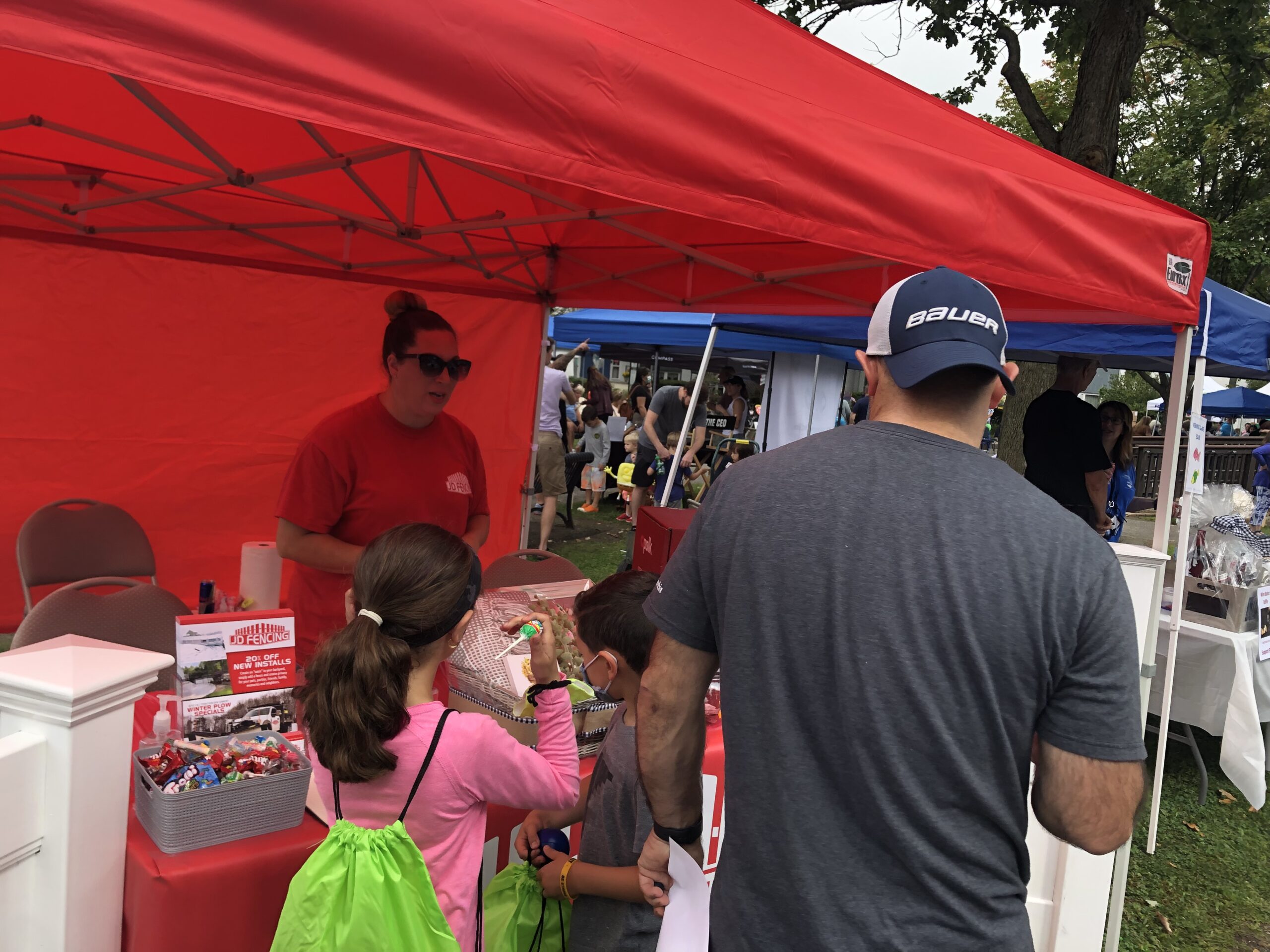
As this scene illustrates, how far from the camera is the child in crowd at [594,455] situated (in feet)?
36.7

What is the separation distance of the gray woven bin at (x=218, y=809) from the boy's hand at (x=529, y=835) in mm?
450

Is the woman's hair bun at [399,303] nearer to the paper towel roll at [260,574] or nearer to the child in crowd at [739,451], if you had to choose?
the paper towel roll at [260,574]

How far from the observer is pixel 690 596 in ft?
4.29

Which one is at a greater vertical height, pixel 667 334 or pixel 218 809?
pixel 667 334

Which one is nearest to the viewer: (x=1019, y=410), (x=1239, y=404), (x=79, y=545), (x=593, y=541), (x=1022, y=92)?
(x=79, y=545)

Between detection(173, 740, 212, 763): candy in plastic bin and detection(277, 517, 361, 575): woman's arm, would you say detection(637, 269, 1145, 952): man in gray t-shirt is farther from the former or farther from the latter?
detection(277, 517, 361, 575): woman's arm

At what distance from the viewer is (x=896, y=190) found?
1.99 meters

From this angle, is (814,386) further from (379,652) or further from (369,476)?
(379,652)

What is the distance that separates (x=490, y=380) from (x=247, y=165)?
65.1 inches

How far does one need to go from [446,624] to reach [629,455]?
11.9 meters

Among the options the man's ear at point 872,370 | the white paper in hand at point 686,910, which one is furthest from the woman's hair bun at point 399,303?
the white paper in hand at point 686,910

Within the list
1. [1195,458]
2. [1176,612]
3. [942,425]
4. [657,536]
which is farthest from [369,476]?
[1195,458]

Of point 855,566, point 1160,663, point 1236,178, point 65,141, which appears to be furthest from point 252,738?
point 1236,178

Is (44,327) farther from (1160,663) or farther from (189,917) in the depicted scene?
(1160,663)
